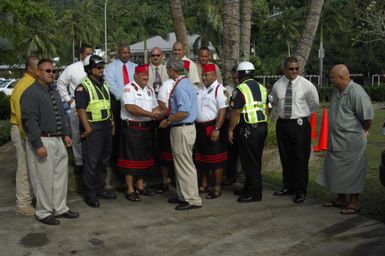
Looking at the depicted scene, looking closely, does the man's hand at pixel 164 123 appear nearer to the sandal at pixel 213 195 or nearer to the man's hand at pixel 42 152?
the sandal at pixel 213 195

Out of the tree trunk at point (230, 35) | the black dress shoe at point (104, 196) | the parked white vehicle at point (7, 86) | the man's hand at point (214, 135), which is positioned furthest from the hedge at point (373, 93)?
the black dress shoe at point (104, 196)

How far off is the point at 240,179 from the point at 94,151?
8.57 ft

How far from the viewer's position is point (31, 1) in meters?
15.7

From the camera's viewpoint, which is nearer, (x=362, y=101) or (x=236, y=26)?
(x=362, y=101)

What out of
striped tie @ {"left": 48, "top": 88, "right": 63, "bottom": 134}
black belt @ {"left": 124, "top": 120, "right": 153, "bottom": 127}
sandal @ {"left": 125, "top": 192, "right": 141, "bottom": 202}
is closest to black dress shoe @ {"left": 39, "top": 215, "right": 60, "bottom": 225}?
striped tie @ {"left": 48, "top": 88, "right": 63, "bottom": 134}

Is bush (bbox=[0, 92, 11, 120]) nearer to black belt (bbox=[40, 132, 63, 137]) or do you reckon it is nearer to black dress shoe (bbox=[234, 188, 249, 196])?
black dress shoe (bbox=[234, 188, 249, 196])

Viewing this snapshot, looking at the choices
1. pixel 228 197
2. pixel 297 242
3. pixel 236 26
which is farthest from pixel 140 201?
pixel 236 26

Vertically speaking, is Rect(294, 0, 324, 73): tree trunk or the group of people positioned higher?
Rect(294, 0, 324, 73): tree trunk

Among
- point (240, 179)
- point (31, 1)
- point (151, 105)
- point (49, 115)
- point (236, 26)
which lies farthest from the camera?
point (31, 1)

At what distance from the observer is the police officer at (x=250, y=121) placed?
6.43 metres

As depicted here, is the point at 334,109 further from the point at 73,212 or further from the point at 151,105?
the point at 73,212

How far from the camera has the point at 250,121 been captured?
6488mm

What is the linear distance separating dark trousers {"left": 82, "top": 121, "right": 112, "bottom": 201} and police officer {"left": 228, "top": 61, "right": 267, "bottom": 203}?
1569mm

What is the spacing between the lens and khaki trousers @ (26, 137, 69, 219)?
5.63 meters
